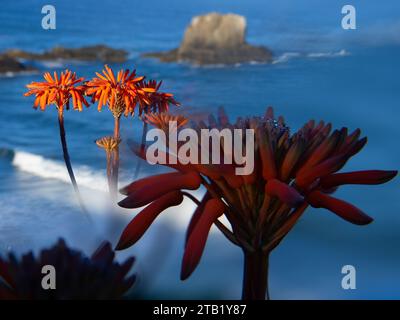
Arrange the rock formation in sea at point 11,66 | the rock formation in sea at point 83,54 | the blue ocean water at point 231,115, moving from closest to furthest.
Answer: the blue ocean water at point 231,115, the rock formation in sea at point 83,54, the rock formation in sea at point 11,66

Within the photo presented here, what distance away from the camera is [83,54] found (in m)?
2.18

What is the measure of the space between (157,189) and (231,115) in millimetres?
1030

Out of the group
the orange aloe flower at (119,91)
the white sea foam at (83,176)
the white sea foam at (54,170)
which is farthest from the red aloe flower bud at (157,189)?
the white sea foam at (54,170)

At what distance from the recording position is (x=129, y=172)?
1601 millimetres

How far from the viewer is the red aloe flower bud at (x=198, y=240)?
2.45 ft

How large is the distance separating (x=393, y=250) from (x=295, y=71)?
2.05 feet

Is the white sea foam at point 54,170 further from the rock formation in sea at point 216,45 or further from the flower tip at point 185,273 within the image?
the flower tip at point 185,273

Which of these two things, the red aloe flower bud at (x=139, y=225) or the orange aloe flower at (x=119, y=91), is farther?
the orange aloe flower at (x=119, y=91)

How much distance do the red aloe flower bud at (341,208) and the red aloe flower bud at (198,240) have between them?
0.12 m

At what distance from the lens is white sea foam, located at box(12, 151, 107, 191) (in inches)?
65.9

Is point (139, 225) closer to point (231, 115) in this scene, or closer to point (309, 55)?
point (231, 115)

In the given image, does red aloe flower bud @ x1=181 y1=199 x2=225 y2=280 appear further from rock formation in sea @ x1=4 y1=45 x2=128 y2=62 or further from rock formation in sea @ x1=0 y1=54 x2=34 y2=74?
rock formation in sea @ x1=0 y1=54 x2=34 y2=74

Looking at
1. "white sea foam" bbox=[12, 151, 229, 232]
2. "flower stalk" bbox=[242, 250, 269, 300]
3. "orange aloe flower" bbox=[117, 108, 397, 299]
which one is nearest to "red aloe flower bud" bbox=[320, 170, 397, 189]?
"orange aloe flower" bbox=[117, 108, 397, 299]
